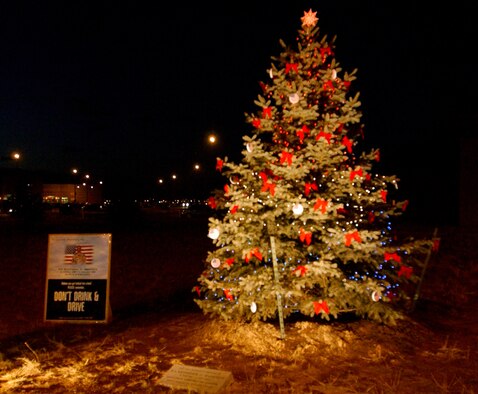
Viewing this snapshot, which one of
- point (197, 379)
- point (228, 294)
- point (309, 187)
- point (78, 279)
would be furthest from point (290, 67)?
point (78, 279)

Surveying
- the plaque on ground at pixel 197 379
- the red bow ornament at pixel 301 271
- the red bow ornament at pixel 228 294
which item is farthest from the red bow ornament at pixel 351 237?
the plaque on ground at pixel 197 379

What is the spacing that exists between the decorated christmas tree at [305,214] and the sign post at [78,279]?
5.24ft

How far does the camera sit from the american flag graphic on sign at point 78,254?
23.2ft

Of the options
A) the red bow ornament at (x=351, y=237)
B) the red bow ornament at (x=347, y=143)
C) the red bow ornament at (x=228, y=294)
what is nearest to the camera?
the red bow ornament at (x=351, y=237)

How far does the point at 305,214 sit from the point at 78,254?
343 cm

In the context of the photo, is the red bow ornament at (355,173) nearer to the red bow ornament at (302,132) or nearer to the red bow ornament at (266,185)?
the red bow ornament at (302,132)

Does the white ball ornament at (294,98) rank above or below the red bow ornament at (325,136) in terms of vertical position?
above

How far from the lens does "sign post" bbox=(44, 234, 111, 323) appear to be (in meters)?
7.04

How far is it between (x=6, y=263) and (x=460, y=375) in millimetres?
12260

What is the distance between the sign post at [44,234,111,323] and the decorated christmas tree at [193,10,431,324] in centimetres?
160

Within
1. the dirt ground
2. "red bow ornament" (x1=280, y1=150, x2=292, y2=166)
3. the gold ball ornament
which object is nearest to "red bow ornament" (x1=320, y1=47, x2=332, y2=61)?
"red bow ornament" (x1=280, y1=150, x2=292, y2=166)

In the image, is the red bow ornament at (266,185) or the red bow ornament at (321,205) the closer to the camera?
the red bow ornament at (321,205)

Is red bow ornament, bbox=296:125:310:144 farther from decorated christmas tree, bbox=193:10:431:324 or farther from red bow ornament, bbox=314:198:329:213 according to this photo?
red bow ornament, bbox=314:198:329:213

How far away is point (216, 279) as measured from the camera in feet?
21.6
